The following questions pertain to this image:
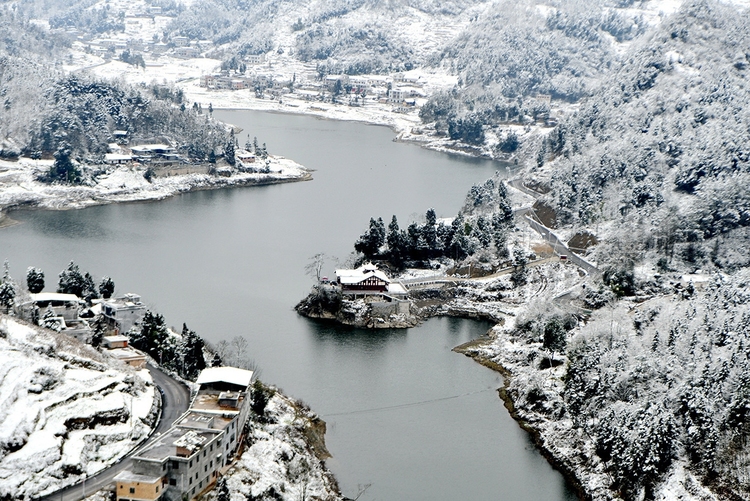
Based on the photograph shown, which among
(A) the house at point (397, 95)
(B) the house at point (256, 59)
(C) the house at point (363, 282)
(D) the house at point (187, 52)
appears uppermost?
(B) the house at point (256, 59)

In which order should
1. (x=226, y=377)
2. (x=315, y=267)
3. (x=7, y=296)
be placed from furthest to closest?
1. (x=315, y=267)
2. (x=7, y=296)
3. (x=226, y=377)

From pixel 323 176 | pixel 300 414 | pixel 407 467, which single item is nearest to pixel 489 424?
pixel 407 467

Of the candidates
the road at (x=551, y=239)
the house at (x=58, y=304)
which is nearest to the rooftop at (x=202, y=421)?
the house at (x=58, y=304)

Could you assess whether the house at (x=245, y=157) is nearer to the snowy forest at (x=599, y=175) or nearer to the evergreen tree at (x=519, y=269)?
the snowy forest at (x=599, y=175)

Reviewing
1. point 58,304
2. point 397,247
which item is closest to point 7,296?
point 58,304

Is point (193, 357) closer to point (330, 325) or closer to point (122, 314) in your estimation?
point (122, 314)
